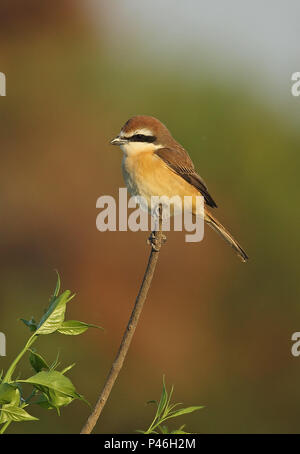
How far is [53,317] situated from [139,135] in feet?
9.19

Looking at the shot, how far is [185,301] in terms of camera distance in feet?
27.2

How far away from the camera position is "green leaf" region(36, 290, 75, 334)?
115cm

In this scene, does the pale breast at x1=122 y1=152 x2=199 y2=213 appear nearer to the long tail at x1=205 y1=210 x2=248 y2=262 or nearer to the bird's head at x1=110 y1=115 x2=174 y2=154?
the bird's head at x1=110 y1=115 x2=174 y2=154

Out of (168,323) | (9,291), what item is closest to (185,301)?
(168,323)

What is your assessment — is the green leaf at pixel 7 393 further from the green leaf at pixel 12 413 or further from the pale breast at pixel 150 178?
the pale breast at pixel 150 178

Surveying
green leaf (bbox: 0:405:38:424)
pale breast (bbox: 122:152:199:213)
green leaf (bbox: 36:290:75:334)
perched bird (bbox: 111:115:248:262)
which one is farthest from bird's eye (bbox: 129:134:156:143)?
green leaf (bbox: 0:405:38:424)

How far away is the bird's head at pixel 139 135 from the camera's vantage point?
3875 millimetres

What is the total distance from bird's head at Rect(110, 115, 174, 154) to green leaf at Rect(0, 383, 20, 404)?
278 centimetres

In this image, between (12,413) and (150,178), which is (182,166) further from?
(12,413)

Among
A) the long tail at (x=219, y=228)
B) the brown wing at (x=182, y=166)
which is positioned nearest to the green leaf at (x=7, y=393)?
the long tail at (x=219, y=228)

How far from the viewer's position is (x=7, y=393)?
1103 mm

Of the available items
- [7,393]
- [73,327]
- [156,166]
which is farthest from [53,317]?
[156,166]

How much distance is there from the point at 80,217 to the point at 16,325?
1.50m

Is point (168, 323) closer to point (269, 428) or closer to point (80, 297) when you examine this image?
point (80, 297)
